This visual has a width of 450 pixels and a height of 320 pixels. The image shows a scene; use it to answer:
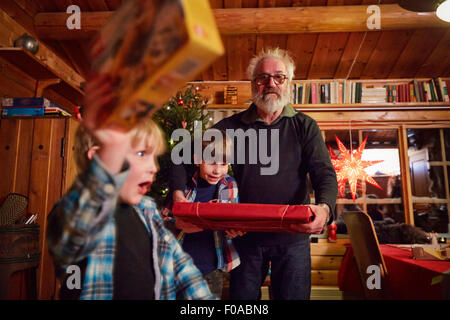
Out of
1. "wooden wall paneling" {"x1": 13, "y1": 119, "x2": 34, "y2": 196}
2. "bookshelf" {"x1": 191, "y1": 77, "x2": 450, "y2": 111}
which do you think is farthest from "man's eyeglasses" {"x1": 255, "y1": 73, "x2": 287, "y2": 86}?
"bookshelf" {"x1": 191, "y1": 77, "x2": 450, "y2": 111}

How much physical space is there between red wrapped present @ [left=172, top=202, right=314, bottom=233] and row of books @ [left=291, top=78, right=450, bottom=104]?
10.6ft

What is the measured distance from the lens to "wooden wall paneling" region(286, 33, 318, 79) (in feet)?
10.9

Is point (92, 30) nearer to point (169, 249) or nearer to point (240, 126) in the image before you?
point (240, 126)

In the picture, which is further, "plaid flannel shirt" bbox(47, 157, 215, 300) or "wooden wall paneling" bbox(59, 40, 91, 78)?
"wooden wall paneling" bbox(59, 40, 91, 78)

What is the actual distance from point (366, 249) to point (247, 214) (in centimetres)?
119

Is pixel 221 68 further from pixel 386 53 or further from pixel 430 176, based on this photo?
pixel 430 176

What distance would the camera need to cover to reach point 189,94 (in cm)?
285

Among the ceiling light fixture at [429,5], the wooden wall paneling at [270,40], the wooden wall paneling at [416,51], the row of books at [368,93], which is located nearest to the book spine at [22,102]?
the wooden wall paneling at [270,40]

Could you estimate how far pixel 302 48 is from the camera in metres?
3.48

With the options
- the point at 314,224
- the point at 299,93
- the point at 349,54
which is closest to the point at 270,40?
the point at 299,93

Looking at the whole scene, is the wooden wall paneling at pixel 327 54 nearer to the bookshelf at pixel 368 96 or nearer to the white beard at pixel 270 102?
the bookshelf at pixel 368 96

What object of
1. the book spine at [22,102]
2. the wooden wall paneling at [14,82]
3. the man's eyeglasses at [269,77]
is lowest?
the man's eyeglasses at [269,77]

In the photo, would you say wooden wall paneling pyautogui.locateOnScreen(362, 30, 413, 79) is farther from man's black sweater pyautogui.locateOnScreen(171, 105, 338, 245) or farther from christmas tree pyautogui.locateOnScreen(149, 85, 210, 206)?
man's black sweater pyautogui.locateOnScreen(171, 105, 338, 245)

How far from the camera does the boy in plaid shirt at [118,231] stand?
1.63 ft
